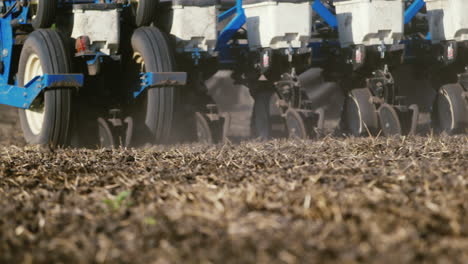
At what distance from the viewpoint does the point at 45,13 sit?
9211 mm

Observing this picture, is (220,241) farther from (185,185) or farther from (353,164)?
(353,164)

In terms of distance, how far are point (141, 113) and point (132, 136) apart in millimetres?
383

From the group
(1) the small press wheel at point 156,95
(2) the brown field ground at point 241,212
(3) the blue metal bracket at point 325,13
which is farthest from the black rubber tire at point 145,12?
(2) the brown field ground at point 241,212

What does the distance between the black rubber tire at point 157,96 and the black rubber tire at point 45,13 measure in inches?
33.2

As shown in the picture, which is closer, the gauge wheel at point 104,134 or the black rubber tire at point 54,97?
the black rubber tire at point 54,97

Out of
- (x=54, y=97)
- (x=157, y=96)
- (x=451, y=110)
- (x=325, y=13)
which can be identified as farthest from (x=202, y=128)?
(x=451, y=110)

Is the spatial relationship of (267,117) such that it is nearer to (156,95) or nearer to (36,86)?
(156,95)

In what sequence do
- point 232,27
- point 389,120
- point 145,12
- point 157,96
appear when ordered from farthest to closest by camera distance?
1. point 232,27
2. point 389,120
3. point 145,12
4. point 157,96

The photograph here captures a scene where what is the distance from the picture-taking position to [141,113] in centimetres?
974

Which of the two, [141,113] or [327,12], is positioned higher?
[327,12]

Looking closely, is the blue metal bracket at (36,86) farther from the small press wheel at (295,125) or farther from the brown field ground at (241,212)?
the brown field ground at (241,212)

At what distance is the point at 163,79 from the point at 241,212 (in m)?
5.75

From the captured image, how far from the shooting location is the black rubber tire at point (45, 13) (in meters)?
9.17

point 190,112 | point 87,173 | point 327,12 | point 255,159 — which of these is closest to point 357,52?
point 327,12
